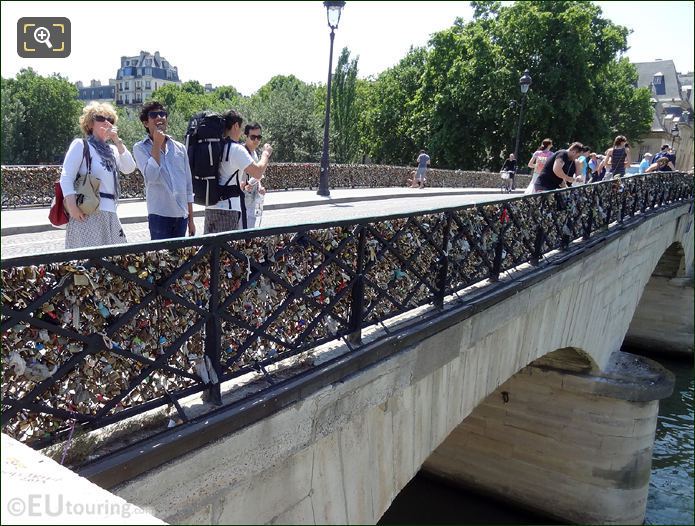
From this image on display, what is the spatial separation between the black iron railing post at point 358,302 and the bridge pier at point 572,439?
25.4 ft

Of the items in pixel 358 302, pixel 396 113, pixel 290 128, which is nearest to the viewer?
pixel 358 302

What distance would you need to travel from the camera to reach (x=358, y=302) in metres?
4.27

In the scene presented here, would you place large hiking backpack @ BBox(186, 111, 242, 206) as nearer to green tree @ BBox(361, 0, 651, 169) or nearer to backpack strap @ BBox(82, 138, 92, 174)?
backpack strap @ BBox(82, 138, 92, 174)

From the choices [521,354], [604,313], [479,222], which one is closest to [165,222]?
[479,222]

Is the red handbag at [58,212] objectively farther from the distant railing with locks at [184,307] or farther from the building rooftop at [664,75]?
the building rooftop at [664,75]

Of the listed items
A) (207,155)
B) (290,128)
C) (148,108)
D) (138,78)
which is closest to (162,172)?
(207,155)

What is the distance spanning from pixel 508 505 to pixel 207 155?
32.3 feet

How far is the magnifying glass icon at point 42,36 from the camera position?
7.68ft

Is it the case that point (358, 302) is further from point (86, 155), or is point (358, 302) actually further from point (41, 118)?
point (41, 118)

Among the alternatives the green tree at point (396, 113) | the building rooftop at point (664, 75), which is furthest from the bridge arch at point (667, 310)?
the building rooftop at point (664, 75)

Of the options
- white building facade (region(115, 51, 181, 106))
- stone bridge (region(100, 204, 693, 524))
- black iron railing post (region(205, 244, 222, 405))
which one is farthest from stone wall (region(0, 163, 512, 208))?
white building facade (region(115, 51, 181, 106))

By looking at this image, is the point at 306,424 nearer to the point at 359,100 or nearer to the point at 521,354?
the point at 521,354

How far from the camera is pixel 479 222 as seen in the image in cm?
593

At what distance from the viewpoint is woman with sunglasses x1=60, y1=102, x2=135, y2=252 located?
149 inches
